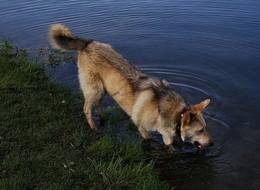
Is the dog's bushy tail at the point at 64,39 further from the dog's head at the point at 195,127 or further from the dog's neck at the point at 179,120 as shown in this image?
the dog's head at the point at 195,127

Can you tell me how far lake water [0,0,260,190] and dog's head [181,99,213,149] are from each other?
1.16 ft

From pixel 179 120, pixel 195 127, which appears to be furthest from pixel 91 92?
pixel 195 127

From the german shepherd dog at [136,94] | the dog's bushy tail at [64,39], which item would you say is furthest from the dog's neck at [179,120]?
the dog's bushy tail at [64,39]

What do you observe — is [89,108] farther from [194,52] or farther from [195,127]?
[194,52]

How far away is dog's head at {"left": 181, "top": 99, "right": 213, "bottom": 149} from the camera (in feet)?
16.1

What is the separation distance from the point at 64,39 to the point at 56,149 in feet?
7.29

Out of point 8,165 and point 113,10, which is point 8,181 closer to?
point 8,165

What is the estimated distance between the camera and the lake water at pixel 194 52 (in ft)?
17.1

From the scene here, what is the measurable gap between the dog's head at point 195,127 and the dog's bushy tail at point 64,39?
2499 millimetres

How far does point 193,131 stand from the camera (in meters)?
5.05

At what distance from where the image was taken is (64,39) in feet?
19.8

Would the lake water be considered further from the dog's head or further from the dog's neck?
the dog's neck

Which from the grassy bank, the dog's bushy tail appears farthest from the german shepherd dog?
the grassy bank

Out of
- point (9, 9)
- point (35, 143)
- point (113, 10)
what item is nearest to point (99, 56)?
point (35, 143)
